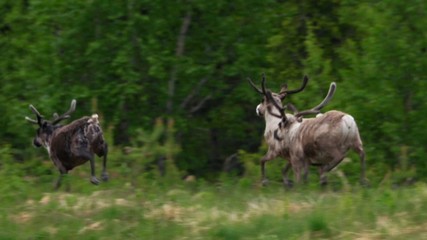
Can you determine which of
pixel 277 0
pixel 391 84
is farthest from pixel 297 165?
pixel 277 0

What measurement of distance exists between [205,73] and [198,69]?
32cm

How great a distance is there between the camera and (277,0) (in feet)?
79.0

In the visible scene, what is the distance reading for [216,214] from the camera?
11898 mm

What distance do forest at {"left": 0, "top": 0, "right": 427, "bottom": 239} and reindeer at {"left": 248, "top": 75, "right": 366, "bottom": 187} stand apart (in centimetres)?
147

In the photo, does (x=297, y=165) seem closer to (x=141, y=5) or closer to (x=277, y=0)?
(x=141, y=5)

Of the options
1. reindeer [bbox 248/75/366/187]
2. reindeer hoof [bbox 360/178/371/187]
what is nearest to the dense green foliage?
reindeer [bbox 248/75/366/187]

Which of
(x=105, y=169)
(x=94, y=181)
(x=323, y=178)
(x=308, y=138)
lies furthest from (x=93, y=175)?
(x=323, y=178)

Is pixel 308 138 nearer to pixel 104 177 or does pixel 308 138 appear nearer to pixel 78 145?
pixel 104 177

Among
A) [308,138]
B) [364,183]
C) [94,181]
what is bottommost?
[364,183]

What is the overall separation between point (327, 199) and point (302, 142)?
79.5 inches

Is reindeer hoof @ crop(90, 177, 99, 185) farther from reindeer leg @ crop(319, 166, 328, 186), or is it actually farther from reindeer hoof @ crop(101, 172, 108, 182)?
reindeer leg @ crop(319, 166, 328, 186)

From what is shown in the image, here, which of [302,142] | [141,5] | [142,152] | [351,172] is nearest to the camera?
[302,142]

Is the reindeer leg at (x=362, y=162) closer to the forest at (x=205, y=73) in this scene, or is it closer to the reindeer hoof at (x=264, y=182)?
the reindeer hoof at (x=264, y=182)

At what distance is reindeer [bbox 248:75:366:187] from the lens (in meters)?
13.9
